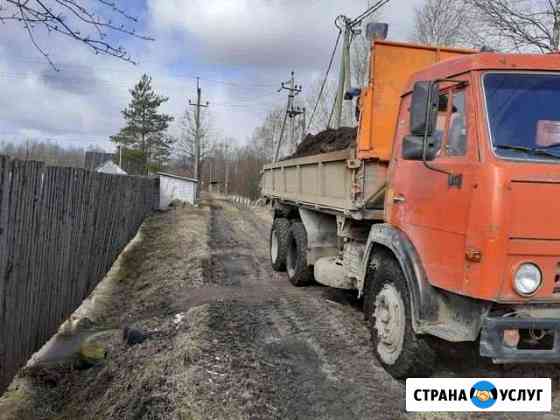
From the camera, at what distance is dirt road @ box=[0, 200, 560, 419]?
3.72 meters

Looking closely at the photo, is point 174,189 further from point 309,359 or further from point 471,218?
point 471,218

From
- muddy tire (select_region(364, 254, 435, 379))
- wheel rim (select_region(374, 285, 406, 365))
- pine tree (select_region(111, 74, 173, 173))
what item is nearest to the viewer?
muddy tire (select_region(364, 254, 435, 379))

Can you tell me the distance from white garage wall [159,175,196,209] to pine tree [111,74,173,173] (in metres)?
23.0

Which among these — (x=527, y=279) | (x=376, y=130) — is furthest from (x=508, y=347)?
(x=376, y=130)

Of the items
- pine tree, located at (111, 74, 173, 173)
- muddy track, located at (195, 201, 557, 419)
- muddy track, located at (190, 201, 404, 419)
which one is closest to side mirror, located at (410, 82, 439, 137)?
muddy track, located at (195, 201, 557, 419)

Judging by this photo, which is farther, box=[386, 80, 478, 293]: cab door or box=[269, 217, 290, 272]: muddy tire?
box=[269, 217, 290, 272]: muddy tire

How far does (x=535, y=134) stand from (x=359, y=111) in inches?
91.1

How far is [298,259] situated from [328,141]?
79.7 inches

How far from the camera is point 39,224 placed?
17.7 ft

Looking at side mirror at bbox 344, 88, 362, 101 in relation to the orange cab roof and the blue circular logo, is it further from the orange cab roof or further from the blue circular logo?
the blue circular logo

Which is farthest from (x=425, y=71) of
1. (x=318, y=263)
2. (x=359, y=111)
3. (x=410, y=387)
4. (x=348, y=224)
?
(x=318, y=263)

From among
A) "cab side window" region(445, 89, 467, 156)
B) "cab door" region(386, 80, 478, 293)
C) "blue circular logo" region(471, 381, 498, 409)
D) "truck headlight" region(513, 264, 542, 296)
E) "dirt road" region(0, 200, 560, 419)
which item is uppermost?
"cab side window" region(445, 89, 467, 156)

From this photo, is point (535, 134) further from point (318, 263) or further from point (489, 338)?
point (318, 263)

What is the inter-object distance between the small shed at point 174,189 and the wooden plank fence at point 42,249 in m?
23.4
